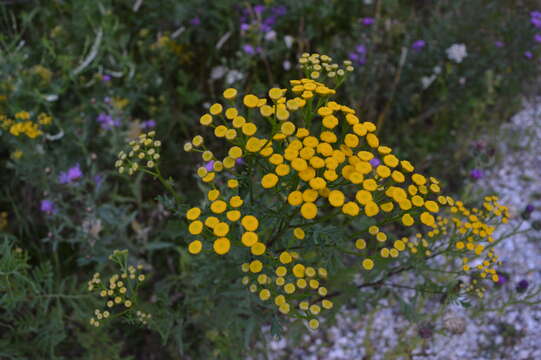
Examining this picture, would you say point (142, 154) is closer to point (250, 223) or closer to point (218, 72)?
point (250, 223)

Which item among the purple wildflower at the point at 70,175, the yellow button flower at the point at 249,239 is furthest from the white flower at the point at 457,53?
the purple wildflower at the point at 70,175

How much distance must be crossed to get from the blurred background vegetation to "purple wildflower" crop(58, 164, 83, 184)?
0.03 m

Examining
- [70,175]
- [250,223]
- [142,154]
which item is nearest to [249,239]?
[250,223]

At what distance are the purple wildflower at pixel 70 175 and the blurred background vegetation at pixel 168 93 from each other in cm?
3

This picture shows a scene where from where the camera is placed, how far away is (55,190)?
9.27ft

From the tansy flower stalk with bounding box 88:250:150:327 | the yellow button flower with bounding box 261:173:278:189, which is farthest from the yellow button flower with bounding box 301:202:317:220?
the tansy flower stalk with bounding box 88:250:150:327

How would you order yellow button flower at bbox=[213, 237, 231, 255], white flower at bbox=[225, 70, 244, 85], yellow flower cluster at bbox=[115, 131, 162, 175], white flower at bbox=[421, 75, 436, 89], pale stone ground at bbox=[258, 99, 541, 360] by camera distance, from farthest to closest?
white flower at bbox=[421, 75, 436, 89]
white flower at bbox=[225, 70, 244, 85]
pale stone ground at bbox=[258, 99, 541, 360]
yellow flower cluster at bbox=[115, 131, 162, 175]
yellow button flower at bbox=[213, 237, 231, 255]

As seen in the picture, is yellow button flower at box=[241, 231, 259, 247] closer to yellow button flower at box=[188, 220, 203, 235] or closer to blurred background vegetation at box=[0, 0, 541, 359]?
yellow button flower at box=[188, 220, 203, 235]

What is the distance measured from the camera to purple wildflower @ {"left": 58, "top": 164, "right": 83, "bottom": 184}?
2.50 m

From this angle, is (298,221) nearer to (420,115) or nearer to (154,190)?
(154,190)

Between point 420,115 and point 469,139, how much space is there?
48 centimetres

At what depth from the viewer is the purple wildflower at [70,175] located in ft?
8.21

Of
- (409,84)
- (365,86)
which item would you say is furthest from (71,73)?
(409,84)

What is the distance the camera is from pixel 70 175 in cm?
251
